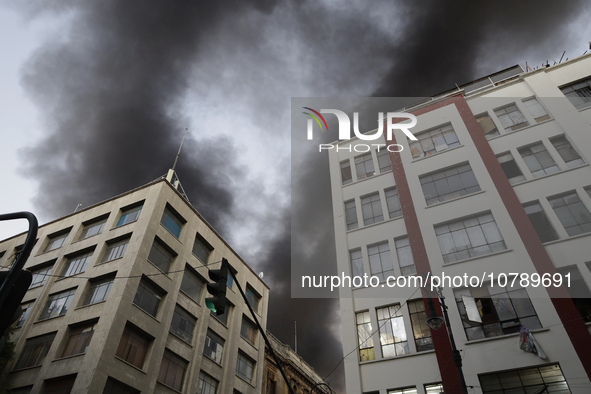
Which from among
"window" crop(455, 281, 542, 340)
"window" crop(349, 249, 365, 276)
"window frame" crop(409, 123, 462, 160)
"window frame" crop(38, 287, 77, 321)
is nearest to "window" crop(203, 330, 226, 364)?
"window frame" crop(38, 287, 77, 321)

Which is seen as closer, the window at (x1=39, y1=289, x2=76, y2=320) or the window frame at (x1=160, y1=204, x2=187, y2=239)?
the window at (x1=39, y1=289, x2=76, y2=320)

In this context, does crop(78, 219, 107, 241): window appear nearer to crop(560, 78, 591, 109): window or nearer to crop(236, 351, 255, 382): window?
crop(236, 351, 255, 382): window

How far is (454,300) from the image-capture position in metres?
20.3

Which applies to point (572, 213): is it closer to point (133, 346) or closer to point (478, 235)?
point (478, 235)

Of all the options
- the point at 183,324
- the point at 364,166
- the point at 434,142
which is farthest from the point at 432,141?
the point at 183,324

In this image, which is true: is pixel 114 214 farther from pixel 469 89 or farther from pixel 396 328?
pixel 469 89

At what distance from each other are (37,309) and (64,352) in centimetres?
687

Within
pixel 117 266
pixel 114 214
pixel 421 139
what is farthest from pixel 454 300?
A: pixel 114 214

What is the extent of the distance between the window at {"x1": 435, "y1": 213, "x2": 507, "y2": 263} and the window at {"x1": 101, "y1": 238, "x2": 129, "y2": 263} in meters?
26.4

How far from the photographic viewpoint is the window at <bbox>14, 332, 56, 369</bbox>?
29062mm

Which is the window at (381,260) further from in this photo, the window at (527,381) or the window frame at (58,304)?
the window frame at (58,304)

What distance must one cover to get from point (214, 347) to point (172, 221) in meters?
13.4

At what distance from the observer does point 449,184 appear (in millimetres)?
25422

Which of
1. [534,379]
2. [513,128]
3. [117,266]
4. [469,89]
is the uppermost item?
[469,89]
